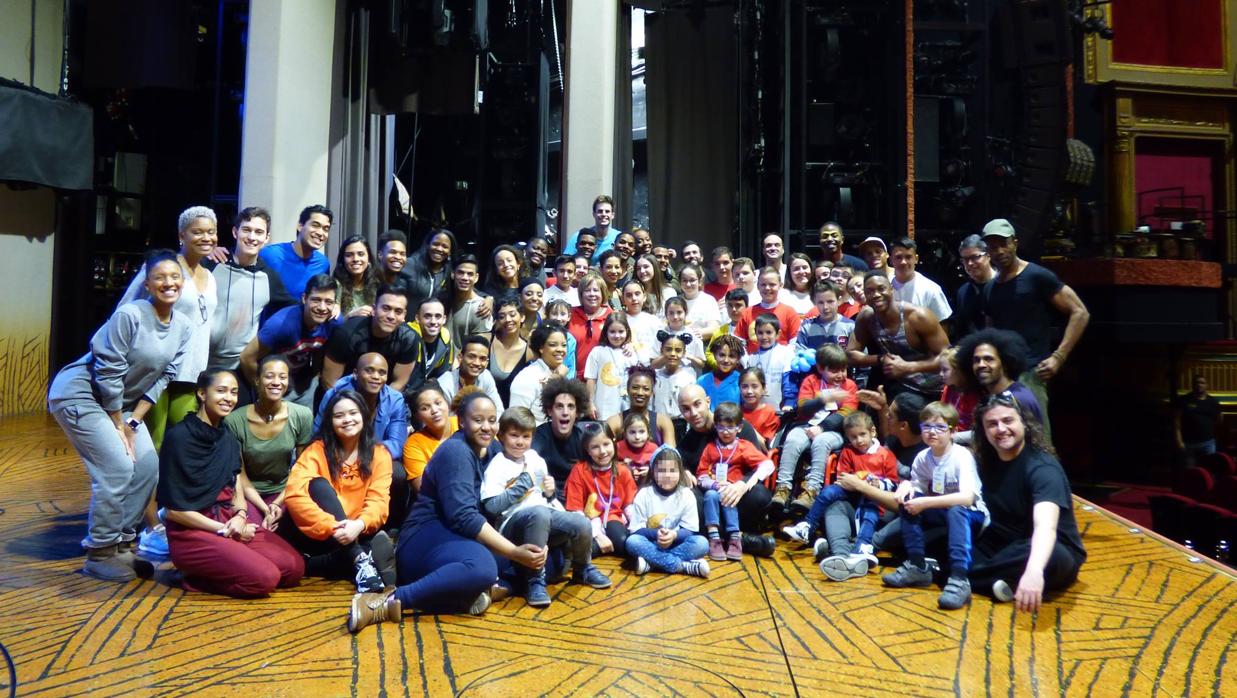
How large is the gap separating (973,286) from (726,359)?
1580 millimetres

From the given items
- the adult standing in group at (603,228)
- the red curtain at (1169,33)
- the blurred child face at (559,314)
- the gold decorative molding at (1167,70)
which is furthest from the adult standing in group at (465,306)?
the red curtain at (1169,33)

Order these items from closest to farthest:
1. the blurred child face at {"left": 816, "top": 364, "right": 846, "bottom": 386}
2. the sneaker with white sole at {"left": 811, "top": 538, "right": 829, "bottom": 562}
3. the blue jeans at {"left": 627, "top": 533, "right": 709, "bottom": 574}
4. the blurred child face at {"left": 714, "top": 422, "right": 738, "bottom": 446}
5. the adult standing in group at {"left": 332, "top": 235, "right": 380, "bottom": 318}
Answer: the blue jeans at {"left": 627, "top": 533, "right": 709, "bottom": 574}
the sneaker with white sole at {"left": 811, "top": 538, "right": 829, "bottom": 562}
the blurred child face at {"left": 714, "top": 422, "right": 738, "bottom": 446}
the adult standing in group at {"left": 332, "top": 235, "right": 380, "bottom": 318}
the blurred child face at {"left": 816, "top": 364, "right": 846, "bottom": 386}

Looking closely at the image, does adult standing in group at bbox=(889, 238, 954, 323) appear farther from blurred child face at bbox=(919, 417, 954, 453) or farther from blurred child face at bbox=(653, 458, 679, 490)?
blurred child face at bbox=(653, 458, 679, 490)

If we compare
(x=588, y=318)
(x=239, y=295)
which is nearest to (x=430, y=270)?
(x=588, y=318)

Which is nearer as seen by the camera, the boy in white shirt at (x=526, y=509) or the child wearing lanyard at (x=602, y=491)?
the boy in white shirt at (x=526, y=509)

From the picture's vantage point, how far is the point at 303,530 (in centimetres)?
406

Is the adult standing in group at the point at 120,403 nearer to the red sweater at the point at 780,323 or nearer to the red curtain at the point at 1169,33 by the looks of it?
the red sweater at the point at 780,323

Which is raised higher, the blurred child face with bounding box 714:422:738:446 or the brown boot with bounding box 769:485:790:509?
the blurred child face with bounding box 714:422:738:446

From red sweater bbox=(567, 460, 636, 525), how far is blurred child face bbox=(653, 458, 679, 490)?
238 millimetres

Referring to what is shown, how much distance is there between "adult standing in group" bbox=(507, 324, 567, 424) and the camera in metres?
5.14

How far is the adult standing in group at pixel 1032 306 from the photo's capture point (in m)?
5.04

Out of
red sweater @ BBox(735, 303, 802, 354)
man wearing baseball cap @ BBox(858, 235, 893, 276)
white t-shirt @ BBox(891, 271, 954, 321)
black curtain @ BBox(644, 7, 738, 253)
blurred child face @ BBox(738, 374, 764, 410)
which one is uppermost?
black curtain @ BBox(644, 7, 738, 253)

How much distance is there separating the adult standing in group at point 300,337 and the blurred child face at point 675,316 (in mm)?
1864

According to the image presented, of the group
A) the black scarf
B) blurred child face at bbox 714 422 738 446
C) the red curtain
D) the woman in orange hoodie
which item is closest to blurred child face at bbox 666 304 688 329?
blurred child face at bbox 714 422 738 446
